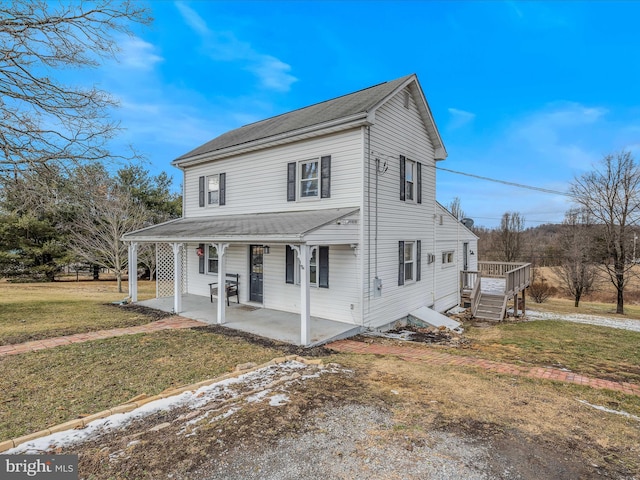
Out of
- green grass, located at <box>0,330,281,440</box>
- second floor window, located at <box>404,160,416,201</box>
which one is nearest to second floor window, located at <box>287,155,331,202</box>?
second floor window, located at <box>404,160,416,201</box>

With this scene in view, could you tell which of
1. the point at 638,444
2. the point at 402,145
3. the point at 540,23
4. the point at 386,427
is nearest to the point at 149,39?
the point at 402,145

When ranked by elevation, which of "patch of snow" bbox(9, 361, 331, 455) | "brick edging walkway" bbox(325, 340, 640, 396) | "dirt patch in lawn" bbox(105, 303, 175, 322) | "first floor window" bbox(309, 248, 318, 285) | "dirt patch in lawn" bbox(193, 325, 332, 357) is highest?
Result: "first floor window" bbox(309, 248, 318, 285)

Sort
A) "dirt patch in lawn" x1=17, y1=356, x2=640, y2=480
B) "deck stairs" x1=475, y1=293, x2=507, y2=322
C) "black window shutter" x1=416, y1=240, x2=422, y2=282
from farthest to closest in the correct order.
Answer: "deck stairs" x1=475, y1=293, x2=507, y2=322 → "black window shutter" x1=416, y1=240, x2=422, y2=282 → "dirt patch in lawn" x1=17, y1=356, x2=640, y2=480

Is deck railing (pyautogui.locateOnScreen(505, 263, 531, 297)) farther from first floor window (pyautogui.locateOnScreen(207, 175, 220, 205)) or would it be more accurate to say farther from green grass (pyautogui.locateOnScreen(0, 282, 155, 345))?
green grass (pyautogui.locateOnScreen(0, 282, 155, 345))

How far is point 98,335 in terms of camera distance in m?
7.98

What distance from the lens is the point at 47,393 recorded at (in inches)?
185

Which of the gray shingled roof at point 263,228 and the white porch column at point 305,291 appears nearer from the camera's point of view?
the white porch column at point 305,291

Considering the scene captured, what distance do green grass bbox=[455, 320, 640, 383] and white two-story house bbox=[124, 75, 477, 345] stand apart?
263cm

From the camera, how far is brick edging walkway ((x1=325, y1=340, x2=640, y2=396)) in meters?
5.54

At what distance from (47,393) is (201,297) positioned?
8.37 meters

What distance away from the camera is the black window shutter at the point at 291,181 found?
401 inches

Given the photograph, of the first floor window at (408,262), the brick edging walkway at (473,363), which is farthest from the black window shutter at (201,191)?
the brick edging walkway at (473,363)

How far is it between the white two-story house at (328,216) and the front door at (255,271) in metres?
0.04

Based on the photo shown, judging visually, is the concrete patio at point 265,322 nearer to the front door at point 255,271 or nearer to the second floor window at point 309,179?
the front door at point 255,271
